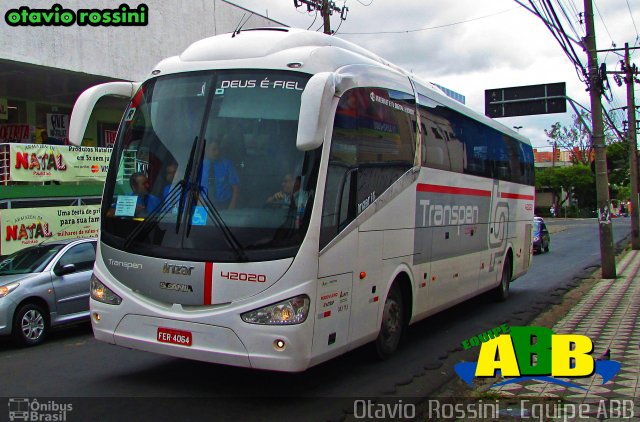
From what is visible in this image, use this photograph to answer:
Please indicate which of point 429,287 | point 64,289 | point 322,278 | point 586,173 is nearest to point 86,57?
point 64,289

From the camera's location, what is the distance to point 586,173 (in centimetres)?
7662

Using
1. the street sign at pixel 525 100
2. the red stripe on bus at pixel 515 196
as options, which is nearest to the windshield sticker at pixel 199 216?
the red stripe on bus at pixel 515 196

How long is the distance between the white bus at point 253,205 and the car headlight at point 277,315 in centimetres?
1

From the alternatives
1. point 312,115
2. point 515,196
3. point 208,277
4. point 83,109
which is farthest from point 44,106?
point 312,115

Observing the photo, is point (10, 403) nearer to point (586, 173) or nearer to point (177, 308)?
point (177, 308)

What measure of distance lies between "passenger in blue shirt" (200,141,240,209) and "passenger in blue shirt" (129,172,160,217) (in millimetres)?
569

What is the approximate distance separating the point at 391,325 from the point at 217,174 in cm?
317

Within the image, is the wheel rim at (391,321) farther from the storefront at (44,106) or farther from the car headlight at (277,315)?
the storefront at (44,106)

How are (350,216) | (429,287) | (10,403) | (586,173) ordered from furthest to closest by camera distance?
(586,173) → (429,287) → (350,216) → (10,403)

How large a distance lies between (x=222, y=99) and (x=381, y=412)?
3345mm

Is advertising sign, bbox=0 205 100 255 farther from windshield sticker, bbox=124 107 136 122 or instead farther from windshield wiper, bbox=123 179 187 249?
windshield wiper, bbox=123 179 187 249

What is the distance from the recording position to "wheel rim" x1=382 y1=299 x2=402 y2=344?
7626 mm

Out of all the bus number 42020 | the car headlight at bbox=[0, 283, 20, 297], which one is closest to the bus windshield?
the bus number 42020

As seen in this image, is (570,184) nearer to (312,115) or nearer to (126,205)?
(126,205)
